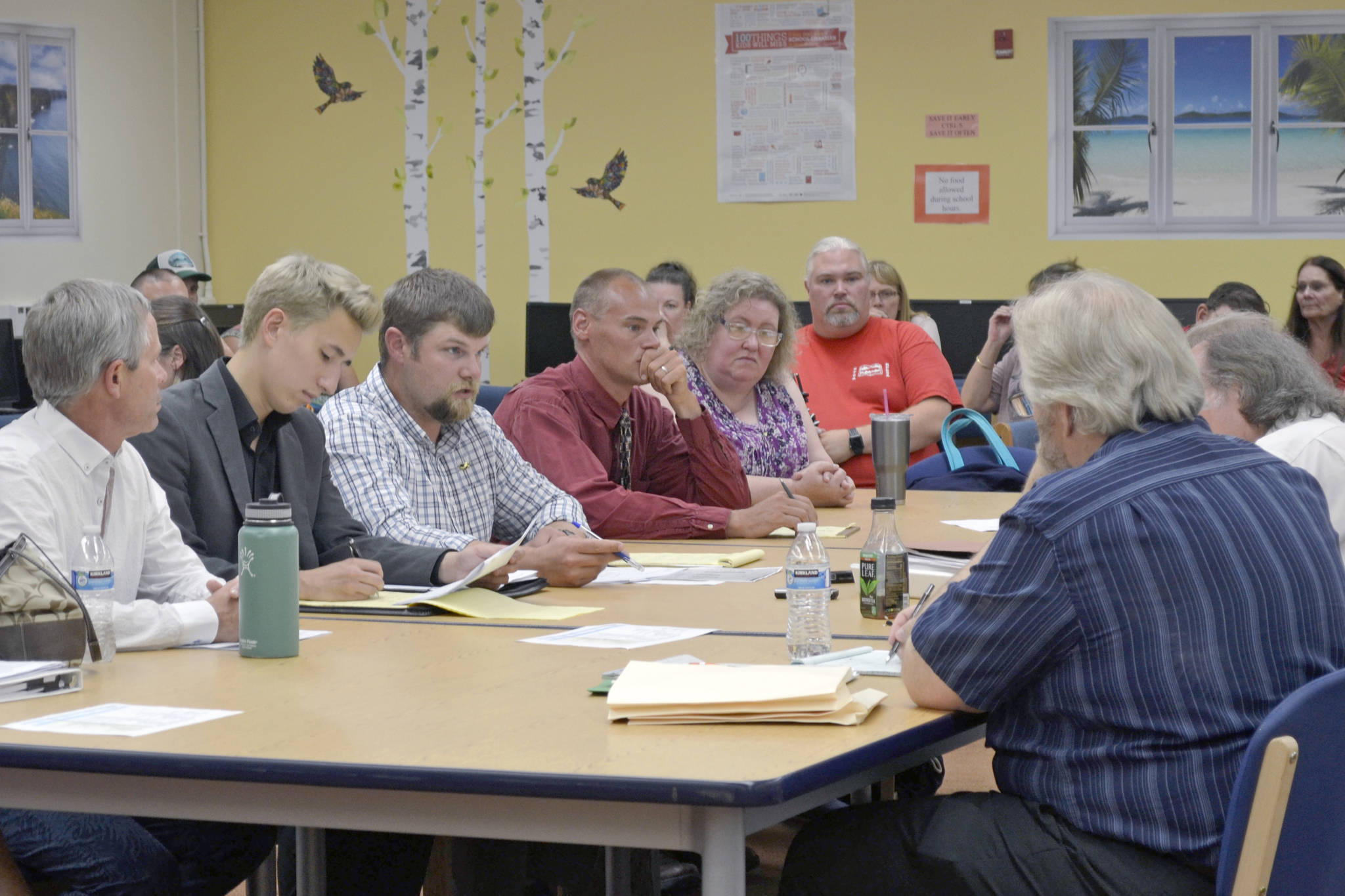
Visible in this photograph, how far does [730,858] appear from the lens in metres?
1.27

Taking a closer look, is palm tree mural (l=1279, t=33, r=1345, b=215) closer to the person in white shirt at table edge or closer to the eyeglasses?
the eyeglasses

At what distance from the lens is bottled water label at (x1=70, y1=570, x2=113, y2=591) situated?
181 cm

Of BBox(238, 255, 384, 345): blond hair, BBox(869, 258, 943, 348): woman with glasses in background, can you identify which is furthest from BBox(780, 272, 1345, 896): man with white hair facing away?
BBox(869, 258, 943, 348): woman with glasses in background

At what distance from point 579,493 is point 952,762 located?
1.38 metres

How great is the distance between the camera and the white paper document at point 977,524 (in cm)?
314

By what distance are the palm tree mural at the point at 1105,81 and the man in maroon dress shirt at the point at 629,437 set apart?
416cm

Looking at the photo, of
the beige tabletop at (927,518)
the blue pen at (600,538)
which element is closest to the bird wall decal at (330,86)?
the beige tabletop at (927,518)

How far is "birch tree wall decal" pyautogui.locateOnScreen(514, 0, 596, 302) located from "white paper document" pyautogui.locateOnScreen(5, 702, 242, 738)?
596cm

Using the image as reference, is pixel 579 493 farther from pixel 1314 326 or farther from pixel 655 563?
pixel 1314 326

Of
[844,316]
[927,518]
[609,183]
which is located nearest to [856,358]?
[844,316]

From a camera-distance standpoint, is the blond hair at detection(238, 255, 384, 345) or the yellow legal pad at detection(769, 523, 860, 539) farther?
the yellow legal pad at detection(769, 523, 860, 539)

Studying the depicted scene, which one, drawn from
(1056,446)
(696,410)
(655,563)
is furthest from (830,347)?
(1056,446)

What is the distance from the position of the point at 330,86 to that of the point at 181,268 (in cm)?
168

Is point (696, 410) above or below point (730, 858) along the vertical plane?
above
